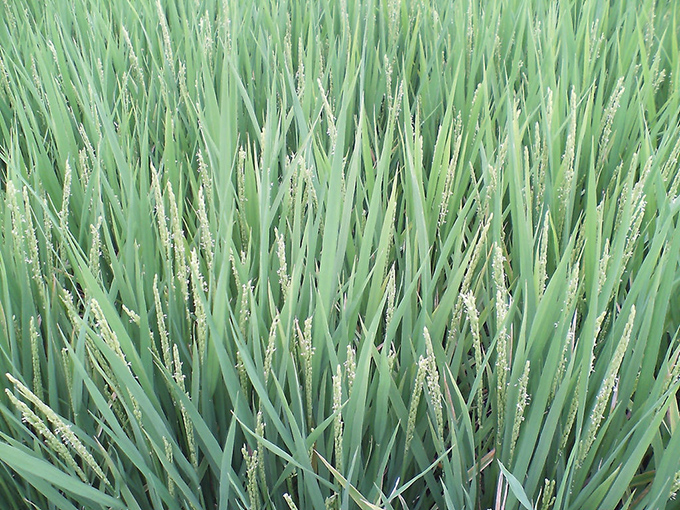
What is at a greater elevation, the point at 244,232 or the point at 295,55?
the point at 295,55

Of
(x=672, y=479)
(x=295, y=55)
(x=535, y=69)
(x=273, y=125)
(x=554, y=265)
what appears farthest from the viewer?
(x=295, y=55)

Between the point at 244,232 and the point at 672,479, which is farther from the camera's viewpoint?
the point at 244,232

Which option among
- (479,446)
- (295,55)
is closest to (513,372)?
(479,446)

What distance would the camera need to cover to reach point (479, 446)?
70 cm

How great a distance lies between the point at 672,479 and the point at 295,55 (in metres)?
1.18

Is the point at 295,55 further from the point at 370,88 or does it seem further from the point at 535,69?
the point at 535,69

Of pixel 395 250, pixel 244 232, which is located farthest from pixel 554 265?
pixel 244 232

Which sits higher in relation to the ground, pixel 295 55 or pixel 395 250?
pixel 295 55

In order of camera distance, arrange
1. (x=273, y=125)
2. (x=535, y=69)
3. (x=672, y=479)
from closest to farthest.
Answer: (x=672, y=479), (x=273, y=125), (x=535, y=69)

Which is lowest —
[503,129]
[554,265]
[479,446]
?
A: [479,446]

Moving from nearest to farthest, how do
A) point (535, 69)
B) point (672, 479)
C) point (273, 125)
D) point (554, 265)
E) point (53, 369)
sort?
point (672, 479)
point (53, 369)
point (554, 265)
point (273, 125)
point (535, 69)

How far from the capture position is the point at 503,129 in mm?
1089

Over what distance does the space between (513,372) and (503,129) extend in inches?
23.5

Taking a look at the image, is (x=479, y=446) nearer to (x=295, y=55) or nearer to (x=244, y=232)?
(x=244, y=232)
